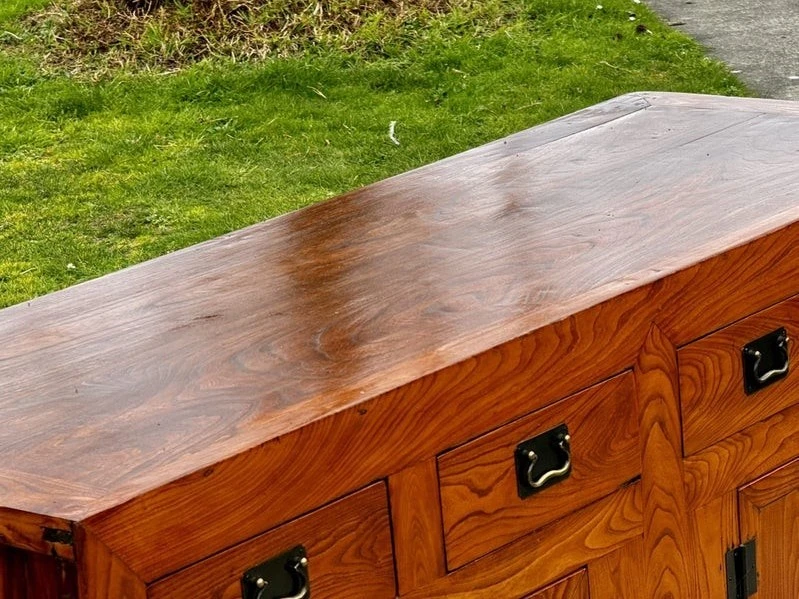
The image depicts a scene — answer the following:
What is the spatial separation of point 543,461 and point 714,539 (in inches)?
18.6

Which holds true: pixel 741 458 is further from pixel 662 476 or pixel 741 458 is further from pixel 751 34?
pixel 751 34

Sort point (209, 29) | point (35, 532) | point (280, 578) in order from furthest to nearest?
point (209, 29), point (280, 578), point (35, 532)

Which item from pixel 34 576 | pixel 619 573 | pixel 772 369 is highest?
pixel 34 576

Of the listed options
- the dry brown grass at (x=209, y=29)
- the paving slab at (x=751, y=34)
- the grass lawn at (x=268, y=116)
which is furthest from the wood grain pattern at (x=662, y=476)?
the dry brown grass at (x=209, y=29)

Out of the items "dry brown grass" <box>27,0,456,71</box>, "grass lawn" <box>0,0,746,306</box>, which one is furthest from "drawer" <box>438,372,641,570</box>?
"dry brown grass" <box>27,0,456,71</box>

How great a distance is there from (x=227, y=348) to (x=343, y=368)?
0.67 ft

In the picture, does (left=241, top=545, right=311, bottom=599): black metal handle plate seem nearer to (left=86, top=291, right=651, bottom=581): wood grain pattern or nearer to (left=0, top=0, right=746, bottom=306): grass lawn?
(left=86, top=291, right=651, bottom=581): wood grain pattern

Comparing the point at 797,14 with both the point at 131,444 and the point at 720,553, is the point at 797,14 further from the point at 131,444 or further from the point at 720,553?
the point at 131,444

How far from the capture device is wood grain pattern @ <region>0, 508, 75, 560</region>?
1.49 m

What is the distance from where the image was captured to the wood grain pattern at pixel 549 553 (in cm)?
196

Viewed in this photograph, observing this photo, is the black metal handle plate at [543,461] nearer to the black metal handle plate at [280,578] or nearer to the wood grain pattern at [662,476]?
the wood grain pattern at [662,476]

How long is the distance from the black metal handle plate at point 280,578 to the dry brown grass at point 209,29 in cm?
487

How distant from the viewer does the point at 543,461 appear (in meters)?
2.01

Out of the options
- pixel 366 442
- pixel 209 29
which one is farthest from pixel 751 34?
pixel 366 442
